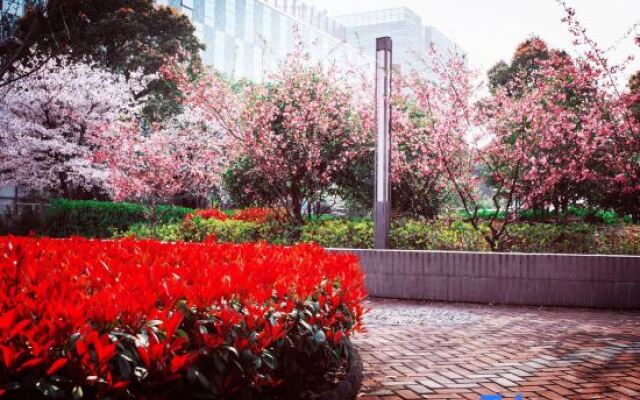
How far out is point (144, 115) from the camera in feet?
79.5

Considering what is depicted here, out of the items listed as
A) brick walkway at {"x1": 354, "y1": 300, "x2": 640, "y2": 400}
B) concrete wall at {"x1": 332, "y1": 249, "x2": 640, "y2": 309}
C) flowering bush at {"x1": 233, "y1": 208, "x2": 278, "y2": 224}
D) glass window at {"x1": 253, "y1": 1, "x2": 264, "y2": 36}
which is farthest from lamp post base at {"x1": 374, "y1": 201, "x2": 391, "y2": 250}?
glass window at {"x1": 253, "y1": 1, "x2": 264, "y2": 36}

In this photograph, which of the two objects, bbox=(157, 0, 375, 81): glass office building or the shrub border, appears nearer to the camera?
the shrub border

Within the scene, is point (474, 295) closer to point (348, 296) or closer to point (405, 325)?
point (405, 325)

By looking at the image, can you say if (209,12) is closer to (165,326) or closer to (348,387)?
(348,387)

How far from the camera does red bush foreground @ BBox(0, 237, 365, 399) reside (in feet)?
6.40

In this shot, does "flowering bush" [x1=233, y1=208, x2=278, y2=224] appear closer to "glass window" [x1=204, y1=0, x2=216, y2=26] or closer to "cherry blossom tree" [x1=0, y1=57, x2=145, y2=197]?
"cherry blossom tree" [x1=0, y1=57, x2=145, y2=197]

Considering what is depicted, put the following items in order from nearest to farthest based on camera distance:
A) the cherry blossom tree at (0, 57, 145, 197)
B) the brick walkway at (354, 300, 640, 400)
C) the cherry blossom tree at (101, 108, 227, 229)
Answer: the brick walkway at (354, 300, 640, 400) < the cherry blossom tree at (101, 108, 227, 229) < the cherry blossom tree at (0, 57, 145, 197)

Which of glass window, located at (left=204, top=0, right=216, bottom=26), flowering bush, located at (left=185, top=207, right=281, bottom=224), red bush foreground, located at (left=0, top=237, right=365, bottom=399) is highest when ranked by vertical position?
glass window, located at (left=204, top=0, right=216, bottom=26)

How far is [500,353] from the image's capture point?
5.06m

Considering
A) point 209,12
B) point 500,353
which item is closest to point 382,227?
point 500,353

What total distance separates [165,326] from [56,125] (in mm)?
21169

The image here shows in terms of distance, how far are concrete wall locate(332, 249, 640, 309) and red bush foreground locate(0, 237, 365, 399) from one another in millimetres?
4449

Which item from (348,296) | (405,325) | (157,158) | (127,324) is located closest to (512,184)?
(405,325)

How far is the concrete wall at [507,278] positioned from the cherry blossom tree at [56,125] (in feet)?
47.8
